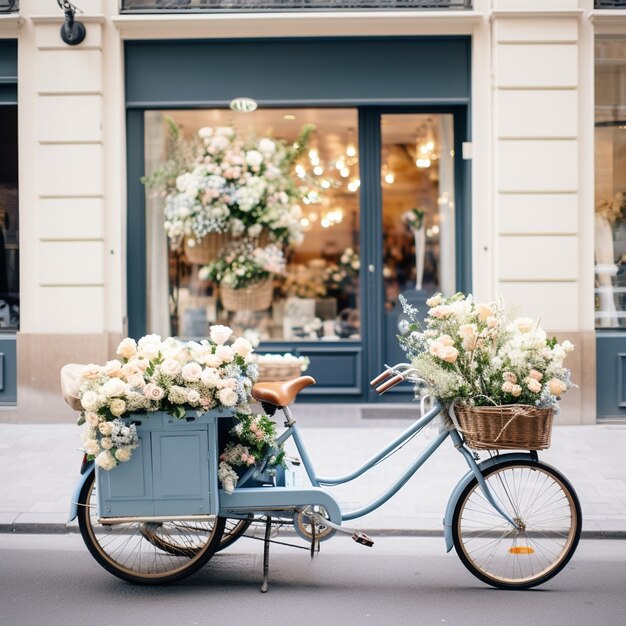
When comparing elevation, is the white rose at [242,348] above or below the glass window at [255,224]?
below

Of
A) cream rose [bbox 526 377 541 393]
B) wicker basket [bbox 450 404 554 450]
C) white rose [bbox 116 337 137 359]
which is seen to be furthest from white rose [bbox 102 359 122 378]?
cream rose [bbox 526 377 541 393]

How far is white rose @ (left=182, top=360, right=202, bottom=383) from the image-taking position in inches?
208

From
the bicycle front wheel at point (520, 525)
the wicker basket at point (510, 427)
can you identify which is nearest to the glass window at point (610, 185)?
the bicycle front wheel at point (520, 525)

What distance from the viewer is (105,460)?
5277mm

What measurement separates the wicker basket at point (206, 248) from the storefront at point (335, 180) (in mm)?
134

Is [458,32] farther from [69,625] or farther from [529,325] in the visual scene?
[69,625]

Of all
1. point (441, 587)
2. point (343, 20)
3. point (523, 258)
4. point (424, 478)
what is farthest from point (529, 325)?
point (343, 20)

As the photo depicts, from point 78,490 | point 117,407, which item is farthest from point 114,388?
point 78,490

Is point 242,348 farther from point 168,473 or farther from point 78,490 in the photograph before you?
point 78,490

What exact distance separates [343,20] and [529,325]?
576cm

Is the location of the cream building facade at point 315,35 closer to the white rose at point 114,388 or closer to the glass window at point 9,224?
the glass window at point 9,224

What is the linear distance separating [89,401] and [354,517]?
1.64 metres

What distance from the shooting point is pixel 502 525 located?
223 inches

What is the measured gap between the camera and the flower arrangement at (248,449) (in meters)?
5.45
